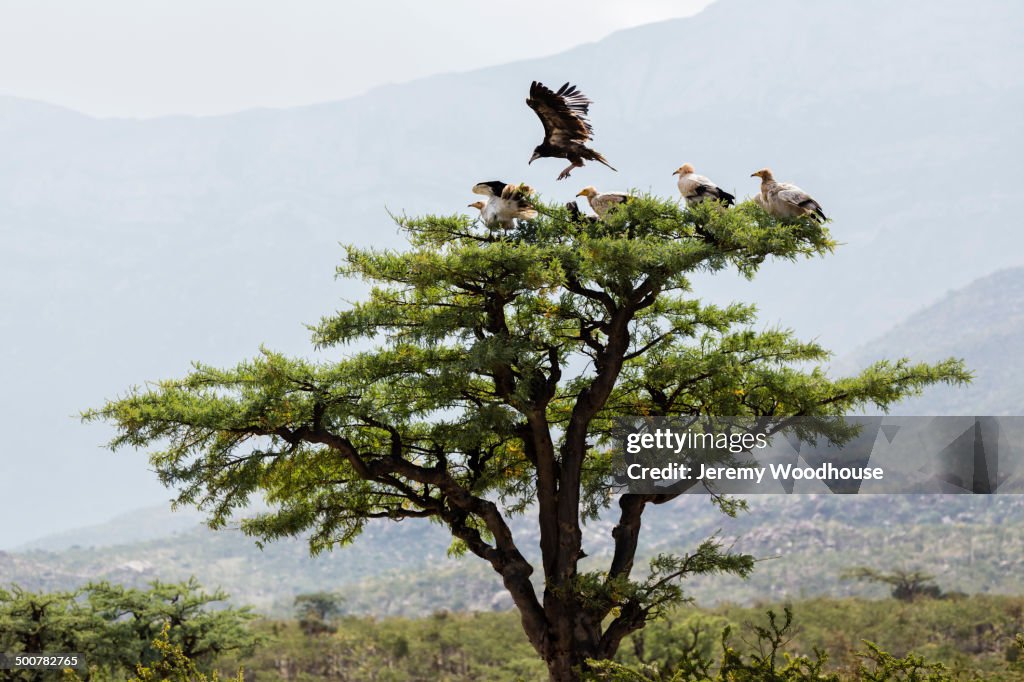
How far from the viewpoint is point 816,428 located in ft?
36.5

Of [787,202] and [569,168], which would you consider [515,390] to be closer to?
[569,168]

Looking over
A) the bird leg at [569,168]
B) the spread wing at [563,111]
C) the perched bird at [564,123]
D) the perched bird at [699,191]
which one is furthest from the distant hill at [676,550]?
the spread wing at [563,111]

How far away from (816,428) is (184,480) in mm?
5961

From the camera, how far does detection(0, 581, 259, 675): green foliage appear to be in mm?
13922

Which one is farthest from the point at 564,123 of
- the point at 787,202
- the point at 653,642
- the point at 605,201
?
the point at 653,642

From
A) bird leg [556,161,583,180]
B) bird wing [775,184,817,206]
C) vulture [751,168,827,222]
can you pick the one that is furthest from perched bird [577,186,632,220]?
bird wing [775,184,817,206]

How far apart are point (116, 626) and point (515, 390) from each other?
24.8 feet

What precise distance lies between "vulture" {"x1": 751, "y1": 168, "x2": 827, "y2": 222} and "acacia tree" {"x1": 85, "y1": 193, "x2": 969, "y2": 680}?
4.1 inches

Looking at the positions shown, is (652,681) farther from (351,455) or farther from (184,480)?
(184,480)

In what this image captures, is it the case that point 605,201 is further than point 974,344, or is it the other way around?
point 974,344

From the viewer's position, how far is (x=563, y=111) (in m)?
9.70

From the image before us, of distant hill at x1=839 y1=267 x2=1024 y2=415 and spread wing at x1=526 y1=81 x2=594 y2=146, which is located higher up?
distant hill at x1=839 y1=267 x2=1024 y2=415

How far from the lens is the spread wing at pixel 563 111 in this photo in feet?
31.7

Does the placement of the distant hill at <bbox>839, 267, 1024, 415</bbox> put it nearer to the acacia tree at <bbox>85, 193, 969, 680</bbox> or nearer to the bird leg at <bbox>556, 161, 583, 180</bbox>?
the acacia tree at <bbox>85, 193, 969, 680</bbox>
